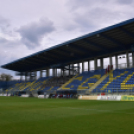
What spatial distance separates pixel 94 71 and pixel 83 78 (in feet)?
11.7

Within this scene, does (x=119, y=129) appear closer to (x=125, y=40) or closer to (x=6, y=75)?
(x=125, y=40)

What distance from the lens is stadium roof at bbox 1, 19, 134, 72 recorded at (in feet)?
123

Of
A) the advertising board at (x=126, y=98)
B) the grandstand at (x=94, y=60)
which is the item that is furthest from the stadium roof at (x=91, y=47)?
the advertising board at (x=126, y=98)

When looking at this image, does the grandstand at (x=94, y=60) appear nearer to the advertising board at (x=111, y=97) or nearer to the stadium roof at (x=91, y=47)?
the stadium roof at (x=91, y=47)

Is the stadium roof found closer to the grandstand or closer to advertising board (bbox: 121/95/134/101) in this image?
the grandstand

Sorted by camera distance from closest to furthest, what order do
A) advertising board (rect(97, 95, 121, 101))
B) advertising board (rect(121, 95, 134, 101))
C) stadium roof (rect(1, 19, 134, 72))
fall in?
1. advertising board (rect(121, 95, 134, 101))
2. advertising board (rect(97, 95, 121, 101))
3. stadium roof (rect(1, 19, 134, 72))

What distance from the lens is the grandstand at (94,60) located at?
124ft

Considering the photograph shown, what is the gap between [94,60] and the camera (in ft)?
178

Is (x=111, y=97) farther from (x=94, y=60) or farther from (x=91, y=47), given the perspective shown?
(x=94, y=60)

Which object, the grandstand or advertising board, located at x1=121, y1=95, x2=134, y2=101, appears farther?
the grandstand

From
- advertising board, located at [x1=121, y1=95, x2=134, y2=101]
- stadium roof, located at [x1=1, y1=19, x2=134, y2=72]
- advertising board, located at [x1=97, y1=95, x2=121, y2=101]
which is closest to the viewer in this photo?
advertising board, located at [x1=121, y1=95, x2=134, y2=101]

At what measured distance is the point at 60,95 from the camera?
1732 inches

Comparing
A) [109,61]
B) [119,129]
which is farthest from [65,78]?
[119,129]

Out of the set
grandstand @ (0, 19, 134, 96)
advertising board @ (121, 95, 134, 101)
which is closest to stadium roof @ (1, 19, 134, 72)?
grandstand @ (0, 19, 134, 96)
